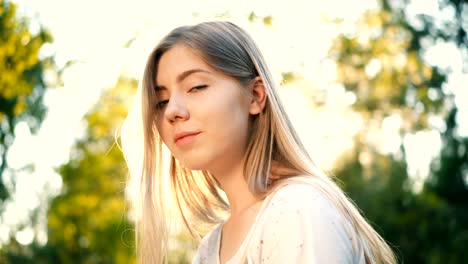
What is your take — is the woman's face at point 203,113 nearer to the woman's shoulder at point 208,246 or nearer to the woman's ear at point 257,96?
the woman's ear at point 257,96

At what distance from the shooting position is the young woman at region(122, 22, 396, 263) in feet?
7.89

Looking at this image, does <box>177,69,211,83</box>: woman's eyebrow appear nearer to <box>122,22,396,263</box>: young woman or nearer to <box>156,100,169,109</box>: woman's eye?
<box>122,22,396,263</box>: young woman

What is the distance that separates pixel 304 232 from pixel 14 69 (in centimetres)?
347

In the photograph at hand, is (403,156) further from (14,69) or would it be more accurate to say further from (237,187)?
(237,187)

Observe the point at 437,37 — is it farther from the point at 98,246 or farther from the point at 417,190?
the point at 98,246

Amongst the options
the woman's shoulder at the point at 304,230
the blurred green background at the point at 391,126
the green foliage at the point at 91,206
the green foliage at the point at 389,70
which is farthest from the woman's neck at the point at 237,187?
the green foliage at the point at 91,206

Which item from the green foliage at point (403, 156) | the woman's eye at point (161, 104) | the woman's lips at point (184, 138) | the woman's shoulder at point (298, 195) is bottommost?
the green foliage at point (403, 156)

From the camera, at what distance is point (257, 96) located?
275 centimetres

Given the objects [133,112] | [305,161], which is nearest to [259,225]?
[305,161]

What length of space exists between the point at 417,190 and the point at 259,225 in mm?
12097

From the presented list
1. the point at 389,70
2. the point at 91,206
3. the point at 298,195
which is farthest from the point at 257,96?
the point at 91,206

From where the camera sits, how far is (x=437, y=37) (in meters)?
13.3

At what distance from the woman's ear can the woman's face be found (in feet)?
0.11

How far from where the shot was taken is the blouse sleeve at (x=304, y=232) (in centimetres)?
220
